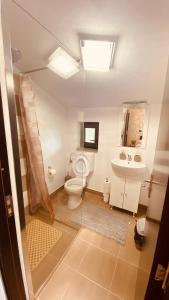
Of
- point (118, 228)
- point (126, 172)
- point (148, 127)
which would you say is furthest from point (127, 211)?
point (148, 127)

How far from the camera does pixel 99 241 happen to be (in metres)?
1.64

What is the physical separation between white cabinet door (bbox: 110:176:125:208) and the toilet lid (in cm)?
55

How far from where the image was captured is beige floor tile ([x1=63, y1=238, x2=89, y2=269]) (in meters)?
1.39

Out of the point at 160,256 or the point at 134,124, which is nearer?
the point at 160,256

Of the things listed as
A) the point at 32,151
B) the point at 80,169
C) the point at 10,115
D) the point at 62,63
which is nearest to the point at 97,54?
the point at 62,63

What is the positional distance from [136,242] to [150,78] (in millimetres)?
1928

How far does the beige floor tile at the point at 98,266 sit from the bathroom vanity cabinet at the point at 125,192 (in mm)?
760

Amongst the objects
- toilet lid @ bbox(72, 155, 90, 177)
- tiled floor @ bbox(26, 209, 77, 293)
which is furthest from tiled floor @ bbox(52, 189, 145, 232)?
toilet lid @ bbox(72, 155, 90, 177)

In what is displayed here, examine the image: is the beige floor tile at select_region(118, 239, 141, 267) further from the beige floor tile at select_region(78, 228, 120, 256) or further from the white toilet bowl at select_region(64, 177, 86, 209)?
the white toilet bowl at select_region(64, 177, 86, 209)

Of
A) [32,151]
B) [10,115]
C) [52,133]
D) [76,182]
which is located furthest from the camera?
[76,182]

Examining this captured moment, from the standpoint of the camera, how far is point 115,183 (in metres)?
2.08

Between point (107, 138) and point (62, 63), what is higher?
point (62, 63)

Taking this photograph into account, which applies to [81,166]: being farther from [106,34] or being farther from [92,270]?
[106,34]

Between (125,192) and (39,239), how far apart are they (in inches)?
52.9
